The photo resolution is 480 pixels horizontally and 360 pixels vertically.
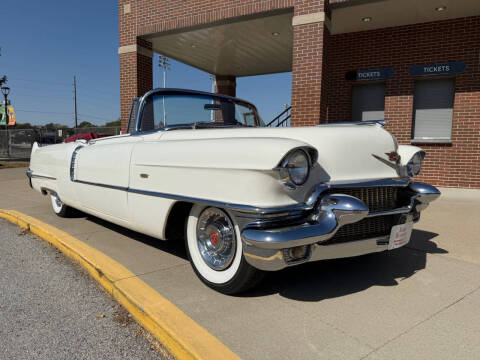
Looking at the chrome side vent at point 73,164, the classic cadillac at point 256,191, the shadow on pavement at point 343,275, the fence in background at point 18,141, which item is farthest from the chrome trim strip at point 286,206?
the fence in background at point 18,141

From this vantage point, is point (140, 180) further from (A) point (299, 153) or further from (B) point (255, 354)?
(B) point (255, 354)

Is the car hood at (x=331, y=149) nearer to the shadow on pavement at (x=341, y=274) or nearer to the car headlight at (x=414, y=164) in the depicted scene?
the car headlight at (x=414, y=164)

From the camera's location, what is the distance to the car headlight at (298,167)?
2.18 m

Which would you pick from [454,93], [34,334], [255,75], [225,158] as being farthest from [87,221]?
[255,75]

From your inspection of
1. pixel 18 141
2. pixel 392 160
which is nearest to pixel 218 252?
pixel 392 160

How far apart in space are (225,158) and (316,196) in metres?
0.63

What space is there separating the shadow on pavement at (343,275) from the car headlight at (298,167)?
33.2 inches

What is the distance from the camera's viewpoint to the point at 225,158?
235cm

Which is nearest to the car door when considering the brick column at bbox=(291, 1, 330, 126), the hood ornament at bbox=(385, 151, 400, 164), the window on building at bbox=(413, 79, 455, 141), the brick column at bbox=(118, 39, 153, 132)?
the hood ornament at bbox=(385, 151, 400, 164)

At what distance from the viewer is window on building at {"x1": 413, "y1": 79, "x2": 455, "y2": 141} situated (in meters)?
7.52

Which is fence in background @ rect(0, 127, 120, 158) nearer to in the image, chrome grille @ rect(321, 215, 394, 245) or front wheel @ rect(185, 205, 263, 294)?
front wheel @ rect(185, 205, 263, 294)

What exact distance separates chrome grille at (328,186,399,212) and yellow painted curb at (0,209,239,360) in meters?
1.19

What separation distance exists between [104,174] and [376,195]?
2.50m

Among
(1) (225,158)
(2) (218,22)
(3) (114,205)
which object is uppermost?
(2) (218,22)
